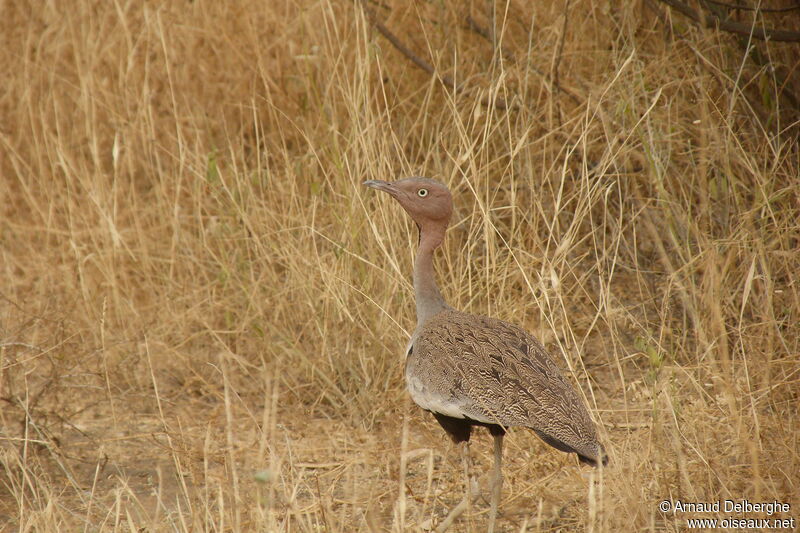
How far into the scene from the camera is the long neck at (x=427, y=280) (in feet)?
12.5

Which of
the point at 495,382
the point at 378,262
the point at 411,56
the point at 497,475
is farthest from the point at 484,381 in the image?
the point at 411,56

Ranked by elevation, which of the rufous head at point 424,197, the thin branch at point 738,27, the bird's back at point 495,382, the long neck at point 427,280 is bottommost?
the bird's back at point 495,382

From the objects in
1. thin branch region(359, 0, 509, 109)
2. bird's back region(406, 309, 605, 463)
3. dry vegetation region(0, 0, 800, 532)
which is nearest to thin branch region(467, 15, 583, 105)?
dry vegetation region(0, 0, 800, 532)

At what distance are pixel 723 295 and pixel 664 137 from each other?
0.81 m

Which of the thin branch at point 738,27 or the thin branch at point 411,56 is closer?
the thin branch at point 738,27

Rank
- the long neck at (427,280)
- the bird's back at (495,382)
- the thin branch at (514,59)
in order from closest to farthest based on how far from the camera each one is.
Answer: the bird's back at (495,382)
the long neck at (427,280)
the thin branch at (514,59)

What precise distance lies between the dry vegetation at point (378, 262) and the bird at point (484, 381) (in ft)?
0.51

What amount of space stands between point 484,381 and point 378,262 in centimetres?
146

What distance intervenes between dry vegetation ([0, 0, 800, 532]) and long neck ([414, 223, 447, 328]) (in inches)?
10.3

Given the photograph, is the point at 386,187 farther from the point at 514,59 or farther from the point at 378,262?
the point at 514,59

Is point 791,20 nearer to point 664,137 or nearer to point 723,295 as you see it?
point 664,137

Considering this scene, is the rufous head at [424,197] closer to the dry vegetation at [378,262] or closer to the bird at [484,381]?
the bird at [484,381]

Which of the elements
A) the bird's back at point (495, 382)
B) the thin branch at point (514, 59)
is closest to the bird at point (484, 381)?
the bird's back at point (495, 382)

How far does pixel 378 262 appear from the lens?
15.1ft
